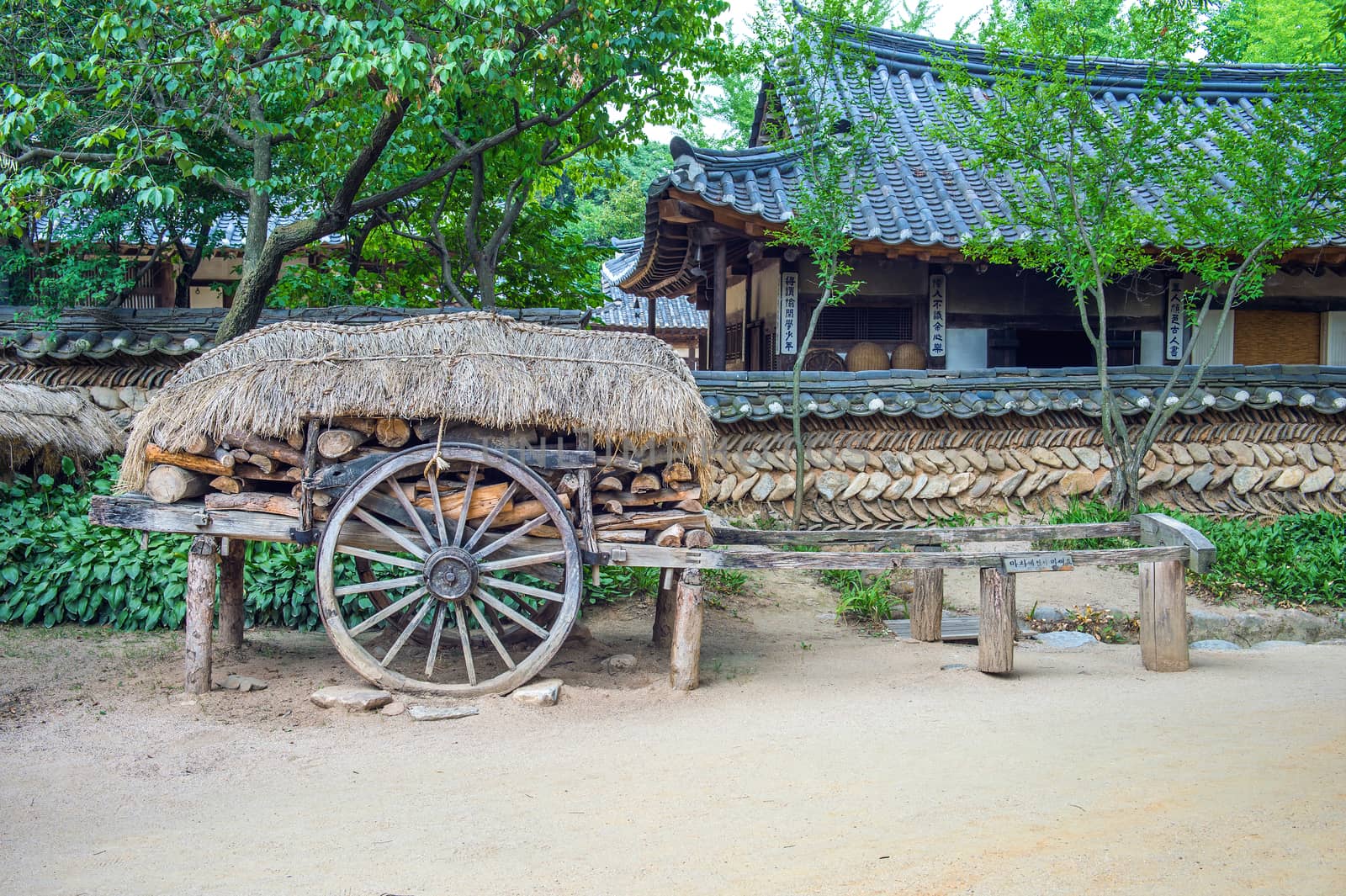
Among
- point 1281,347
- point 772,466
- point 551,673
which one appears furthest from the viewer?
point 1281,347

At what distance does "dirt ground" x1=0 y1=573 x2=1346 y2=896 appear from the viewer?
3.51 metres

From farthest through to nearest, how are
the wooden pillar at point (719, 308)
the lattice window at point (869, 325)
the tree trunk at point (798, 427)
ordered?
the lattice window at point (869, 325)
the wooden pillar at point (719, 308)
the tree trunk at point (798, 427)

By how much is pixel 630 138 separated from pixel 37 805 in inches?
321

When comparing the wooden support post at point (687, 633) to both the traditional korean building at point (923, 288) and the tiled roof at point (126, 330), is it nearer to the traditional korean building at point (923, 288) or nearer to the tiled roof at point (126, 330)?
the tiled roof at point (126, 330)

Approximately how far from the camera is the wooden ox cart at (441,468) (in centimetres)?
539

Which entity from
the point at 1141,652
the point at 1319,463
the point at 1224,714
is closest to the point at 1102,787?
the point at 1224,714

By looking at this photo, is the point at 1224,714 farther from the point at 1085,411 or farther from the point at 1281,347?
the point at 1281,347

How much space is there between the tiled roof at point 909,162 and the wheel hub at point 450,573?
504cm

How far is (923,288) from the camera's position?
1098cm

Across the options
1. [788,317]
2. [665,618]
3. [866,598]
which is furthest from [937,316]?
[665,618]

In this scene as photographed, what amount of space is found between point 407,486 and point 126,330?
5.44 metres

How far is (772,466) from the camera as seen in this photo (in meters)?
9.84

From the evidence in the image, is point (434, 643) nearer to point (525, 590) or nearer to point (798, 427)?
point (525, 590)

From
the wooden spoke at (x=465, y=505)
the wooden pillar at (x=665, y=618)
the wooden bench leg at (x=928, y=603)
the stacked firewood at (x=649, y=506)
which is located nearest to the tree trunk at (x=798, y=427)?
the wooden bench leg at (x=928, y=603)
